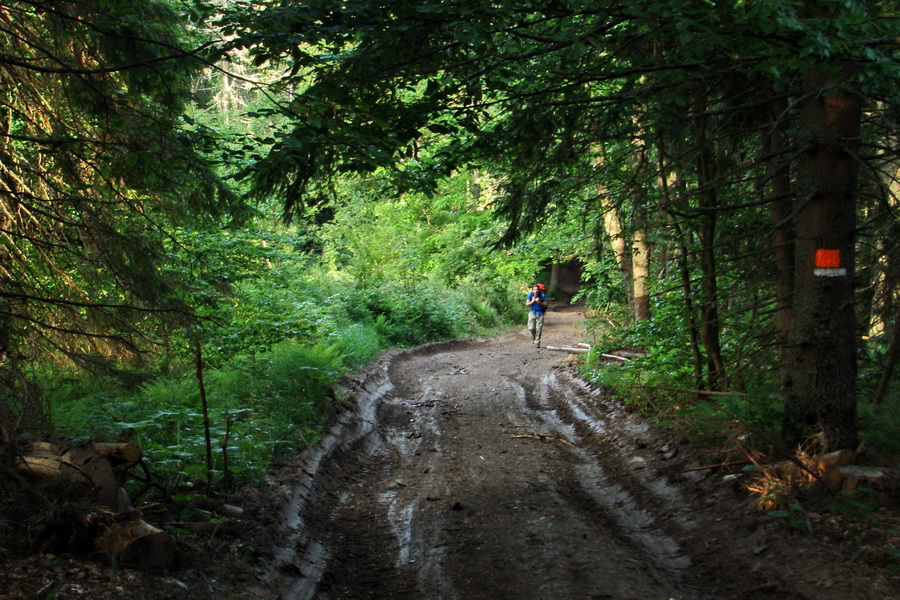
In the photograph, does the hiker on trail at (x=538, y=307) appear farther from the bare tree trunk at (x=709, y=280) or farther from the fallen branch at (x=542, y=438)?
the bare tree trunk at (x=709, y=280)

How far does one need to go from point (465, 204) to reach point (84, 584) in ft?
104

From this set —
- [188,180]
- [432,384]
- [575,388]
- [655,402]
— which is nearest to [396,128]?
[188,180]

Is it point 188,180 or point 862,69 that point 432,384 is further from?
point 862,69

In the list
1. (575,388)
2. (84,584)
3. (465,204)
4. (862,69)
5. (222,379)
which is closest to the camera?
(84,584)

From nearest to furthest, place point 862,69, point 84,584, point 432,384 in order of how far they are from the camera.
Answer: point 84,584 → point 862,69 → point 432,384

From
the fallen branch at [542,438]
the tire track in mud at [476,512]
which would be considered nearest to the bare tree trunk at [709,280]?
the tire track in mud at [476,512]

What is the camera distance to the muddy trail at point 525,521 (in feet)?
16.8

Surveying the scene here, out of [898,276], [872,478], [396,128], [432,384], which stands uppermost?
[396,128]

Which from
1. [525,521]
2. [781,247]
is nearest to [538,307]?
[781,247]

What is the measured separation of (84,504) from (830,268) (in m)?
6.53

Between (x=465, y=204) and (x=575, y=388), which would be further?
(x=465, y=204)

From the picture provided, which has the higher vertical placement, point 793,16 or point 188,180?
point 793,16

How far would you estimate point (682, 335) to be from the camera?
10.1m

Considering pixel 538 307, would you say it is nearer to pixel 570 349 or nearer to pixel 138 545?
pixel 570 349
